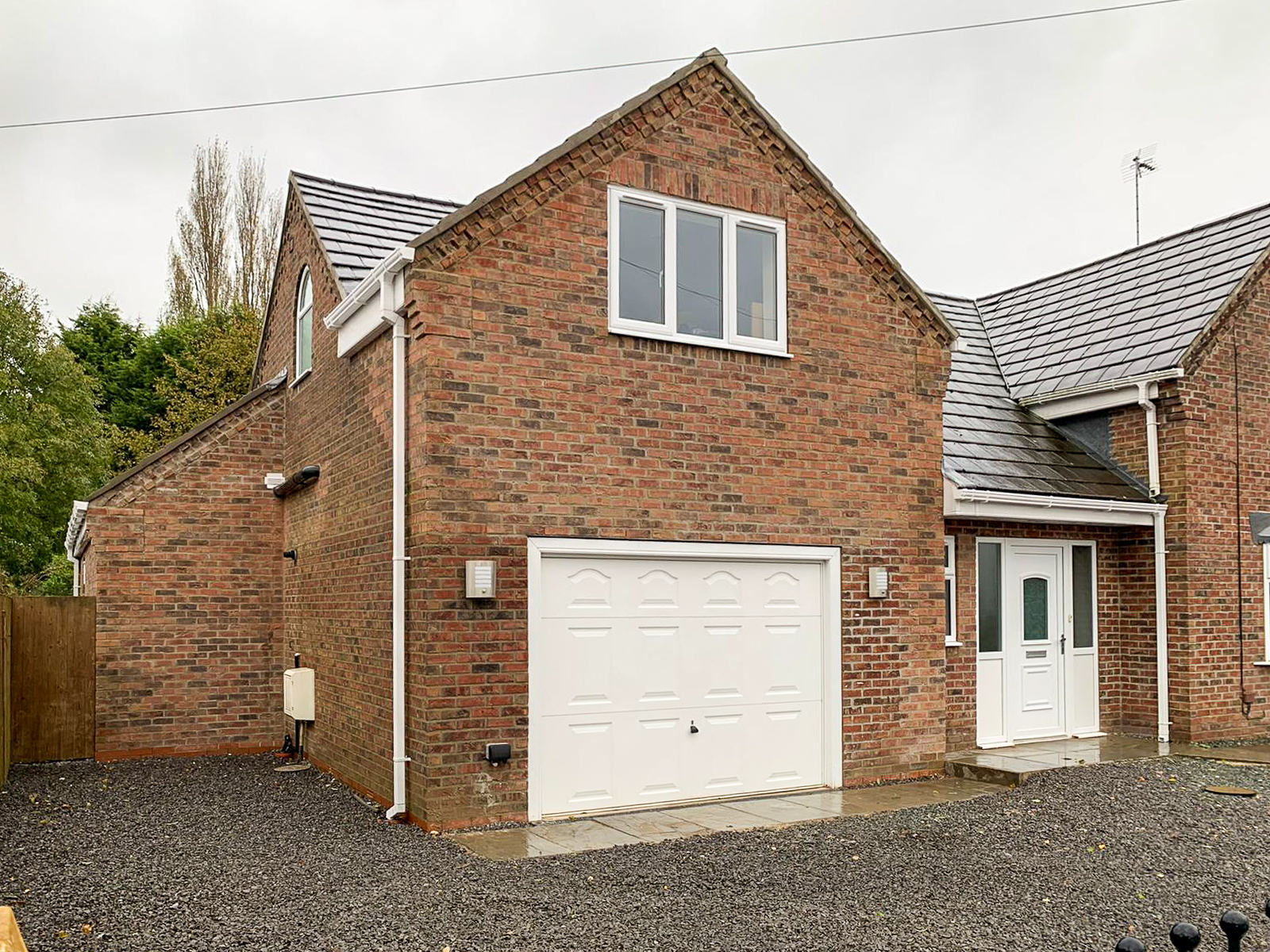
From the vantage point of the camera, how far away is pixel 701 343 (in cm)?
955

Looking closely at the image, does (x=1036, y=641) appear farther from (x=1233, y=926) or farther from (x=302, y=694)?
(x=1233, y=926)

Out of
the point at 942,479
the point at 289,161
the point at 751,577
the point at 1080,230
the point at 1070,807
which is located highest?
the point at 289,161

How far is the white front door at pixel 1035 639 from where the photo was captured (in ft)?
39.7

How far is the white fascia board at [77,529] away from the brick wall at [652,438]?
5.92 meters

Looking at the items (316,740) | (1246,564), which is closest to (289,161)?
(316,740)

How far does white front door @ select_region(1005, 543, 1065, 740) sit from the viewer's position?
12.1 m

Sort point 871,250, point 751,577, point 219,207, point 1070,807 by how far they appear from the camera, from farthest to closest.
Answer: point 219,207 < point 871,250 < point 751,577 < point 1070,807

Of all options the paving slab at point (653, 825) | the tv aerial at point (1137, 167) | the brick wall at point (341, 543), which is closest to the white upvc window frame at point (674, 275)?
the brick wall at point (341, 543)

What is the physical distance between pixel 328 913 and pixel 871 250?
7532 millimetres

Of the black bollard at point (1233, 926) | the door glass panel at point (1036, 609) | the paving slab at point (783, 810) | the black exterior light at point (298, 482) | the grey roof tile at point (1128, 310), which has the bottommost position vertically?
the paving slab at point (783, 810)

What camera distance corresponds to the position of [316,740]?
11.2 metres

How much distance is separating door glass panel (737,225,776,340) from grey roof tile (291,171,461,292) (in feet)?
11.4

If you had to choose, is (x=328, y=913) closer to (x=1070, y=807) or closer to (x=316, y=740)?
(x=316, y=740)

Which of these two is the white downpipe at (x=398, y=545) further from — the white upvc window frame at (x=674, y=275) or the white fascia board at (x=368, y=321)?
the white upvc window frame at (x=674, y=275)
